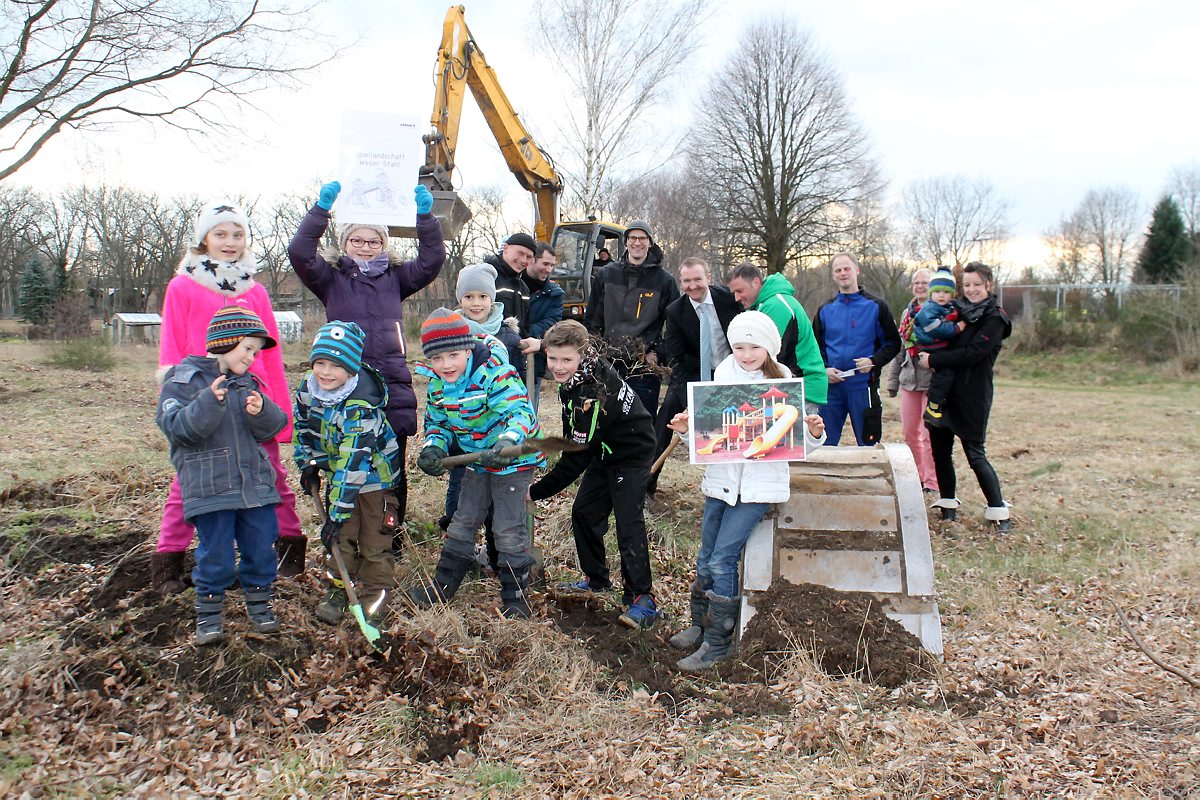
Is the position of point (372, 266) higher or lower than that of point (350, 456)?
higher

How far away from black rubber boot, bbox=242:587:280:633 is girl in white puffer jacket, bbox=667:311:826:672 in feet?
6.27

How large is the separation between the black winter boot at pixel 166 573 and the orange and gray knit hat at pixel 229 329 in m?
1.14

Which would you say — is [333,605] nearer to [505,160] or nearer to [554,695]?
[554,695]

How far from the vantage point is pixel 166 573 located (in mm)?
4000

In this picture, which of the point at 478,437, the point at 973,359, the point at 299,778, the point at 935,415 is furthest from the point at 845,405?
the point at 299,778

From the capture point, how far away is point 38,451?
6879 mm

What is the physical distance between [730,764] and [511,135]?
11.1m

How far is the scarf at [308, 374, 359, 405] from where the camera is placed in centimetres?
391

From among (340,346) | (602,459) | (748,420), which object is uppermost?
(340,346)

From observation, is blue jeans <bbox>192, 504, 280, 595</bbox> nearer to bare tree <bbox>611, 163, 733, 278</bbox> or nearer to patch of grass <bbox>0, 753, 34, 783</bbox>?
patch of grass <bbox>0, 753, 34, 783</bbox>

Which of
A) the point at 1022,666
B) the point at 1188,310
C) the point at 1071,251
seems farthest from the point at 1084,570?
the point at 1071,251

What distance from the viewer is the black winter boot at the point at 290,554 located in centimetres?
442

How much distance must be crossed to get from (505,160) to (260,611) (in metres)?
10.7

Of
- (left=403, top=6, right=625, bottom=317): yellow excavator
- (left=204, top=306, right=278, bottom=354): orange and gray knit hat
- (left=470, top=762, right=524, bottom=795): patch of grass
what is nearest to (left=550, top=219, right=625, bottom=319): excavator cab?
(left=403, top=6, right=625, bottom=317): yellow excavator
